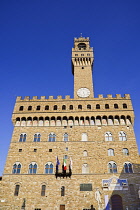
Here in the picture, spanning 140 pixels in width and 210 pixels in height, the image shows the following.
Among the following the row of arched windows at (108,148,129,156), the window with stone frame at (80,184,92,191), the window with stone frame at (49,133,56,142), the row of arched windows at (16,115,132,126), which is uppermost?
the row of arched windows at (16,115,132,126)

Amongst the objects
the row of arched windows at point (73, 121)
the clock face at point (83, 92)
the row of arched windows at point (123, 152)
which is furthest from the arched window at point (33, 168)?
the clock face at point (83, 92)

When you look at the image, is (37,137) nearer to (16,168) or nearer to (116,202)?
(16,168)

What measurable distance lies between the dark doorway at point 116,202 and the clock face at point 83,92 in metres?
15.8

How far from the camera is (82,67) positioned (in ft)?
122

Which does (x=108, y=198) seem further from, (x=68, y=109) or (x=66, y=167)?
(x=68, y=109)

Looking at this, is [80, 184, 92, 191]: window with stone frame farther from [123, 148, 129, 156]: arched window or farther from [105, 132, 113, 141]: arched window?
[105, 132, 113, 141]: arched window

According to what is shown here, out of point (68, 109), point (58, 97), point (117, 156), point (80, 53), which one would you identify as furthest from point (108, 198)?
point (80, 53)

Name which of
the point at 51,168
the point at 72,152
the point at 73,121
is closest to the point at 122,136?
the point at 73,121

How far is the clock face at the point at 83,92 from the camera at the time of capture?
3309 cm

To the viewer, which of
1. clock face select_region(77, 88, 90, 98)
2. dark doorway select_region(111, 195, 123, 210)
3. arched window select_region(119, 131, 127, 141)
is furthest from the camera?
clock face select_region(77, 88, 90, 98)

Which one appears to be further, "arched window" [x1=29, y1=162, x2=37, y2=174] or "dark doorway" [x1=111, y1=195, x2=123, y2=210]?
"arched window" [x1=29, y1=162, x2=37, y2=174]

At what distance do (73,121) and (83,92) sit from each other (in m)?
5.98

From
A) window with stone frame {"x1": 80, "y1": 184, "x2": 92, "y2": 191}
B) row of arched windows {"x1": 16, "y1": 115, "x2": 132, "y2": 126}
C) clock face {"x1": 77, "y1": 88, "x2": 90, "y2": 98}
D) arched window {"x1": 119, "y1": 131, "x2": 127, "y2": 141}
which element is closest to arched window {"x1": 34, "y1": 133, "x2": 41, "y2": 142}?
row of arched windows {"x1": 16, "y1": 115, "x2": 132, "y2": 126}

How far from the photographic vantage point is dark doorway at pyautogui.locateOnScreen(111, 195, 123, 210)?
23.8m
